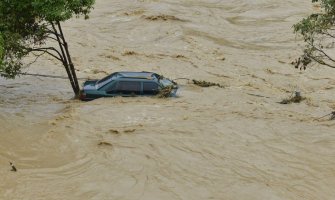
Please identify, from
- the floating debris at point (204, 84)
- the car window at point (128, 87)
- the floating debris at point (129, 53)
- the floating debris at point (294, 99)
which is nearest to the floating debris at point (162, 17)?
the floating debris at point (129, 53)

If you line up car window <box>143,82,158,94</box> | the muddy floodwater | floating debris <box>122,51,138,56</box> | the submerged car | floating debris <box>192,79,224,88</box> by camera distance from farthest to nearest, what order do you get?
floating debris <box>122,51,138,56</box> → floating debris <box>192,79,224,88</box> → car window <box>143,82,158,94</box> → the submerged car → the muddy floodwater

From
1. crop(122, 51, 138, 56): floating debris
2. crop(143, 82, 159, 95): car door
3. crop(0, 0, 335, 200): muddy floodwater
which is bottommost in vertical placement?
crop(0, 0, 335, 200): muddy floodwater

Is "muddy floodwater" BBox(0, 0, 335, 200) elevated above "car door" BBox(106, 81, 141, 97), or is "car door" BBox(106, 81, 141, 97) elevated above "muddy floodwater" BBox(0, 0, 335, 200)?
"car door" BBox(106, 81, 141, 97)

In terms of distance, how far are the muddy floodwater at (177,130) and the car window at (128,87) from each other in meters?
0.46

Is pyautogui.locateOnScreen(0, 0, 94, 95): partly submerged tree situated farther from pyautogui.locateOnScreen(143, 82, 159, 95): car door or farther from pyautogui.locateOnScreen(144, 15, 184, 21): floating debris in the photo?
pyautogui.locateOnScreen(144, 15, 184, 21): floating debris

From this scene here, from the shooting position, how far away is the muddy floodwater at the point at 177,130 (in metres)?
11.8

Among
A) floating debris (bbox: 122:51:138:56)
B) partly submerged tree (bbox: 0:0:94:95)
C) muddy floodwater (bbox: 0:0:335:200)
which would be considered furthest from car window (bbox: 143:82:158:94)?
floating debris (bbox: 122:51:138:56)

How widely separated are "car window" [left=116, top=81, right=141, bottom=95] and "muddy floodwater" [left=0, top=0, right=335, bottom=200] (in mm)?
463

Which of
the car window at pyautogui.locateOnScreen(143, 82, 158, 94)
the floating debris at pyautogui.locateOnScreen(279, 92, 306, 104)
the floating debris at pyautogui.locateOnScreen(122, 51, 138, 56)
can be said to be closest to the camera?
the car window at pyautogui.locateOnScreen(143, 82, 158, 94)

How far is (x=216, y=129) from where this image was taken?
50.5 ft

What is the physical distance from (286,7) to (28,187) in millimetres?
27951

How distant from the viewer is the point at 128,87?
1780cm

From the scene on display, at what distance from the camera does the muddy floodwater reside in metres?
11.8

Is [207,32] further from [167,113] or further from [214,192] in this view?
[214,192]
